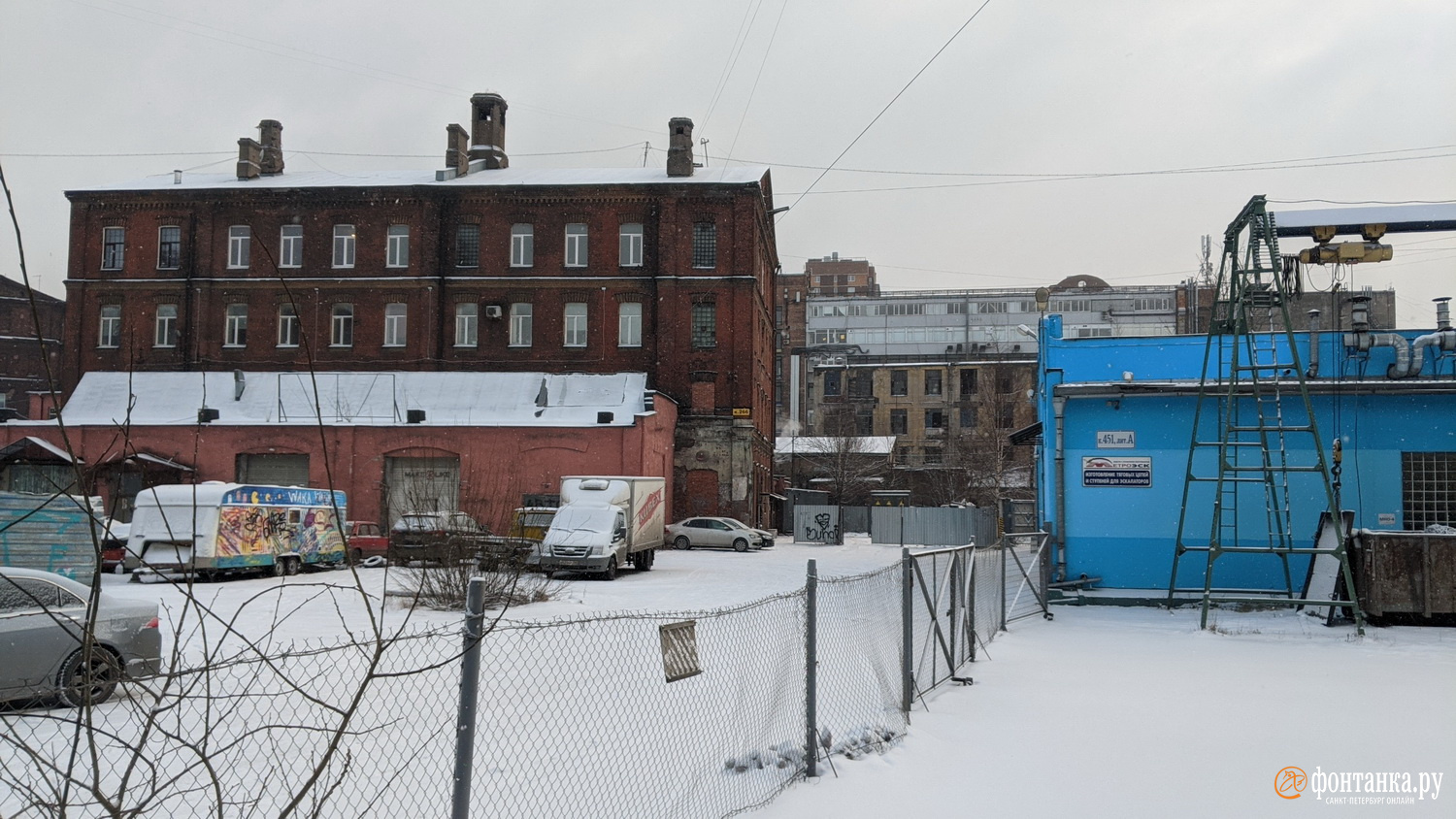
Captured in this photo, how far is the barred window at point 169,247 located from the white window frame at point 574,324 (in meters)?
17.6

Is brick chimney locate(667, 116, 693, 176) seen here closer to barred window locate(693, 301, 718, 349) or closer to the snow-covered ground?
barred window locate(693, 301, 718, 349)

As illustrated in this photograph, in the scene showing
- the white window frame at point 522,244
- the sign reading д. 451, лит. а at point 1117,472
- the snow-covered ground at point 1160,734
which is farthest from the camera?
the white window frame at point 522,244

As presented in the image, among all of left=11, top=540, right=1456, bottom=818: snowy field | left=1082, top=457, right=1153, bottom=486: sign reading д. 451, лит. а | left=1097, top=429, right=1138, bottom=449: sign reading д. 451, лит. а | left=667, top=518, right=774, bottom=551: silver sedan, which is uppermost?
left=1097, top=429, right=1138, bottom=449: sign reading д. 451, лит. а

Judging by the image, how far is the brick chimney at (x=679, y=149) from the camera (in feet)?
151

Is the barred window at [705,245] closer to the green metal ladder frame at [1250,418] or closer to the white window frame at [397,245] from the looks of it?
the white window frame at [397,245]

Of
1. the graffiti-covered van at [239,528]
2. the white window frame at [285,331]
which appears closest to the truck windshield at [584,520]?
the graffiti-covered van at [239,528]

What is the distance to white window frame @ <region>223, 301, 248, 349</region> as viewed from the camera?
154 feet

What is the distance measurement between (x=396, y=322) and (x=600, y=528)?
80.5ft

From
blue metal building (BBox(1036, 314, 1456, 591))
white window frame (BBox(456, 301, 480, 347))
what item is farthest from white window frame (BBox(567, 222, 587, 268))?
blue metal building (BBox(1036, 314, 1456, 591))

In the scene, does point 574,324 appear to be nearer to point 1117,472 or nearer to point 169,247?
point 169,247

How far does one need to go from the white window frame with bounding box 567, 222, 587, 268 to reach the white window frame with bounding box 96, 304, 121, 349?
2040cm

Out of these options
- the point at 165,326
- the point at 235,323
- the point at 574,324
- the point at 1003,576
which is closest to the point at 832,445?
the point at 574,324

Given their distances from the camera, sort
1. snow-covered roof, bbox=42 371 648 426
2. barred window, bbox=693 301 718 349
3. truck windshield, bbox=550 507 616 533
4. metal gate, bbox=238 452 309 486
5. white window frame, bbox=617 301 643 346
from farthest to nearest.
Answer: white window frame, bbox=617 301 643 346 < barred window, bbox=693 301 718 349 < snow-covered roof, bbox=42 371 648 426 < metal gate, bbox=238 452 309 486 < truck windshield, bbox=550 507 616 533

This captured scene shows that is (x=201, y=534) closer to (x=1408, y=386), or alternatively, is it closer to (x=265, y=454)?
(x=265, y=454)
